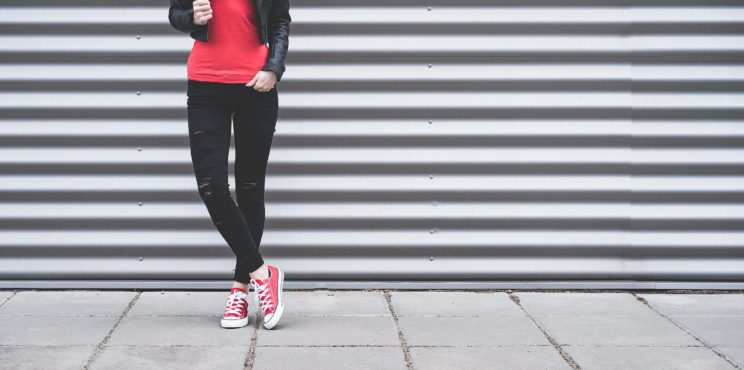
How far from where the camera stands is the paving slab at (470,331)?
11.1ft

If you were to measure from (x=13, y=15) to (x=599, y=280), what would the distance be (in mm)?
3777

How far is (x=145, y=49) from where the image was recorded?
418 cm

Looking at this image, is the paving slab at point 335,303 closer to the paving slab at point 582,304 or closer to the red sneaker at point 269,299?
the red sneaker at point 269,299

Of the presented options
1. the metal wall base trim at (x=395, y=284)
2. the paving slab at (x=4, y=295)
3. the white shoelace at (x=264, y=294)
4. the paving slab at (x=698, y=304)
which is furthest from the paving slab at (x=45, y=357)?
the paving slab at (x=698, y=304)

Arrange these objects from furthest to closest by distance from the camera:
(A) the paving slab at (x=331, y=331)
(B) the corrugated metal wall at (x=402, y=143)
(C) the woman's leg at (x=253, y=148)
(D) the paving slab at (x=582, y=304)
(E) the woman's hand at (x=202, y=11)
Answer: (B) the corrugated metal wall at (x=402, y=143) → (D) the paving slab at (x=582, y=304) → (C) the woman's leg at (x=253, y=148) → (A) the paving slab at (x=331, y=331) → (E) the woman's hand at (x=202, y=11)

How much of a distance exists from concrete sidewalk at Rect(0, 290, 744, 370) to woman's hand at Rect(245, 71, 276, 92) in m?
1.17

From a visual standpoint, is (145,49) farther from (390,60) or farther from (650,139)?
(650,139)

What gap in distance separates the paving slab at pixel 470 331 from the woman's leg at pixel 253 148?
80 cm

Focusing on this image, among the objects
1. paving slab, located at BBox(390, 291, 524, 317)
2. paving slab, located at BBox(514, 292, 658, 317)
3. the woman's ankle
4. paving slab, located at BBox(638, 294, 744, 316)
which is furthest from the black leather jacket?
paving slab, located at BBox(638, 294, 744, 316)

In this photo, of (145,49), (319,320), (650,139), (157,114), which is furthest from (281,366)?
(650,139)

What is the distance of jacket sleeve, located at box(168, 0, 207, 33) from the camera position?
3.29m

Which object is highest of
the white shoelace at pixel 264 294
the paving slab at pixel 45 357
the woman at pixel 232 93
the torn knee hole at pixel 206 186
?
the woman at pixel 232 93

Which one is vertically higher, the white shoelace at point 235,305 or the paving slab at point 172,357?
the white shoelace at point 235,305

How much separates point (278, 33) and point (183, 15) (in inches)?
17.9
